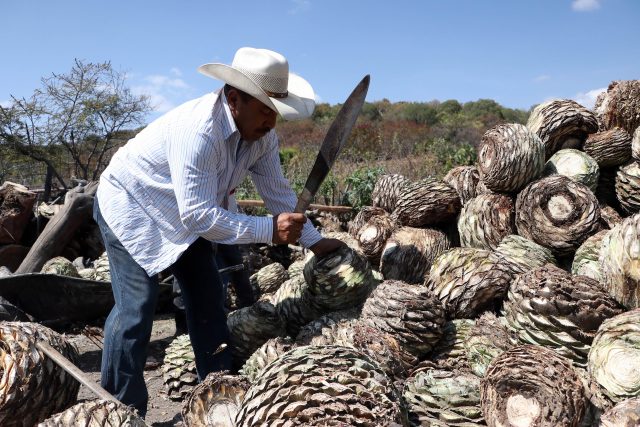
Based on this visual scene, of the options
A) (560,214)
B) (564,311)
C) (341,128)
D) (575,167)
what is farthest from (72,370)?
(575,167)

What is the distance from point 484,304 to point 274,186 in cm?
148

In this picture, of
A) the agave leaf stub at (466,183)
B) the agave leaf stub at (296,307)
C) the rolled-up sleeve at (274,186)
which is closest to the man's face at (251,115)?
the rolled-up sleeve at (274,186)

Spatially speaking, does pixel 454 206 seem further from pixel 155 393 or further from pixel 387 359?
pixel 155 393

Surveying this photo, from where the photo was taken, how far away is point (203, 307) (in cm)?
345

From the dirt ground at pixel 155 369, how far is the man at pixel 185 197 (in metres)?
0.36

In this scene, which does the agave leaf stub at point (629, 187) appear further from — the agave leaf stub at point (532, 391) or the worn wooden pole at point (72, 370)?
the worn wooden pole at point (72, 370)

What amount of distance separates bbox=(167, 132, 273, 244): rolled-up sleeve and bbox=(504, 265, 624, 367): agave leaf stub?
1445mm

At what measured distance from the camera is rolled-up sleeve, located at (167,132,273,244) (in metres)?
2.87

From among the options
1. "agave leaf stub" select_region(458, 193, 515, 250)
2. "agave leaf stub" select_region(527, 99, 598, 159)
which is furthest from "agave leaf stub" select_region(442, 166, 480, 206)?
"agave leaf stub" select_region(527, 99, 598, 159)

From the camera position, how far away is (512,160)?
414 centimetres

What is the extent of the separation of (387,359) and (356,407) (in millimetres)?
749

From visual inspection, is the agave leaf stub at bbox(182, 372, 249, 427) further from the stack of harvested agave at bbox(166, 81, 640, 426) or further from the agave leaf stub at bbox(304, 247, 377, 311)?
the agave leaf stub at bbox(304, 247, 377, 311)

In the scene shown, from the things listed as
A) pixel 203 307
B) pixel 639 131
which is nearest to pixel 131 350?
pixel 203 307

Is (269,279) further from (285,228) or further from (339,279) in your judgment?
(285,228)
